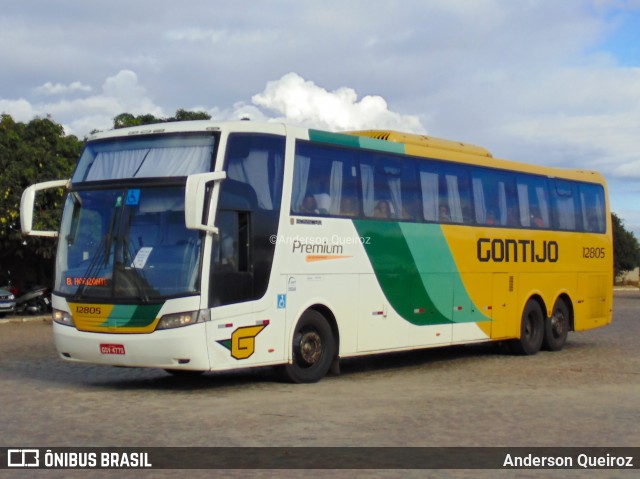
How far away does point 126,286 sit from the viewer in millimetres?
13406

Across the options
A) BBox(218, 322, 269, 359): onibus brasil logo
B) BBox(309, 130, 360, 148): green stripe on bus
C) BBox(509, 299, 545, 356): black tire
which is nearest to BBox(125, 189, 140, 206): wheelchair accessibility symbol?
BBox(218, 322, 269, 359): onibus brasil logo

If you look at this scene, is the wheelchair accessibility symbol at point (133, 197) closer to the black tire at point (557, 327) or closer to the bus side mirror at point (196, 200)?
the bus side mirror at point (196, 200)

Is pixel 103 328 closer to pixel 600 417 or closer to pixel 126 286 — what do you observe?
pixel 126 286

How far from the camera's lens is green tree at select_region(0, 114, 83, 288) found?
100ft

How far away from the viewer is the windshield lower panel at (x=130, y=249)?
43.3ft

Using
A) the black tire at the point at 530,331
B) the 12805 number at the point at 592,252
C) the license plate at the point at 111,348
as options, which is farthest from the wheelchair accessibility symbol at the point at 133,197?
the 12805 number at the point at 592,252

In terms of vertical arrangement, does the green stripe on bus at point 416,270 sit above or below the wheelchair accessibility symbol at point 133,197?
below

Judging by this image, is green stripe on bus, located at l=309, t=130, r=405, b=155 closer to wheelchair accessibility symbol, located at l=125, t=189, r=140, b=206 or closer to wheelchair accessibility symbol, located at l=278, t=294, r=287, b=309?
wheelchair accessibility symbol, located at l=278, t=294, r=287, b=309

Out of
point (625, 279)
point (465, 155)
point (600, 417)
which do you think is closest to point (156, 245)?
point (600, 417)

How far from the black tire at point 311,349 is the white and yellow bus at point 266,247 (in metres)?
0.02

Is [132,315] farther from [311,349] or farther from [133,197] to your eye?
[311,349]

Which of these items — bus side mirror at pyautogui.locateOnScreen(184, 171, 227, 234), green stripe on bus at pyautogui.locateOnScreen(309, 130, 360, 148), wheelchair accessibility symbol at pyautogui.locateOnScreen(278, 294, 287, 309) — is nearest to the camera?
bus side mirror at pyautogui.locateOnScreen(184, 171, 227, 234)

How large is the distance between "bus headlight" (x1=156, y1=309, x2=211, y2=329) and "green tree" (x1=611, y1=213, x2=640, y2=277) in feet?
227

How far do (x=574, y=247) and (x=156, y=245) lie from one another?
11214 mm
